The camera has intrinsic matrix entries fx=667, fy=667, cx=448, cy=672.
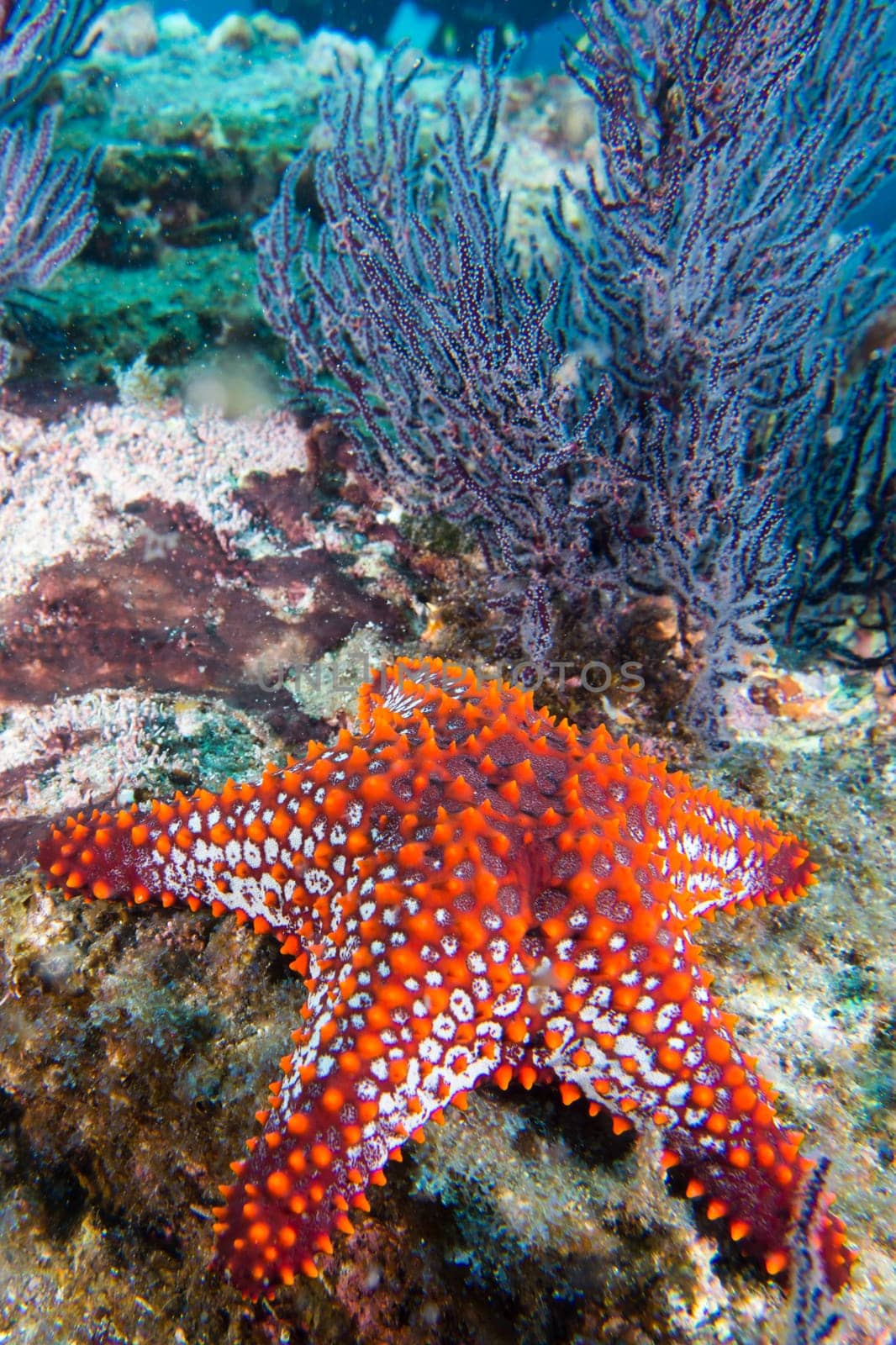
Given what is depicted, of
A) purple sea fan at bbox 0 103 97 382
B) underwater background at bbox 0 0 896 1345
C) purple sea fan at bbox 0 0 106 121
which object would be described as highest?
purple sea fan at bbox 0 0 106 121

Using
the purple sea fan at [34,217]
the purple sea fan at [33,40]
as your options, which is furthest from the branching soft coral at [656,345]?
the purple sea fan at [33,40]

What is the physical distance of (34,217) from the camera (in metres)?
5.00

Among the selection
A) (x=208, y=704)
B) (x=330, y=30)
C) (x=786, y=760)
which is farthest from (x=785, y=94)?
(x=330, y=30)

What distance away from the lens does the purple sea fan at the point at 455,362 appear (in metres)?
3.70

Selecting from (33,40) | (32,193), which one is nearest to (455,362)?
(32,193)

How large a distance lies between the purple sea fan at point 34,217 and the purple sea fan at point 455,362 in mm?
1437

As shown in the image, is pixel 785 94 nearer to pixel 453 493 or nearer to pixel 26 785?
pixel 453 493

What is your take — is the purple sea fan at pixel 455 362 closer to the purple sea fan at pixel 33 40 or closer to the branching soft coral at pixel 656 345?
the branching soft coral at pixel 656 345

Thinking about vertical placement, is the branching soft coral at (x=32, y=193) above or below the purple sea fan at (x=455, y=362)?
above

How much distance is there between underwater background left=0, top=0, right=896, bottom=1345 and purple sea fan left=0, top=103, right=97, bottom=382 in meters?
0.04

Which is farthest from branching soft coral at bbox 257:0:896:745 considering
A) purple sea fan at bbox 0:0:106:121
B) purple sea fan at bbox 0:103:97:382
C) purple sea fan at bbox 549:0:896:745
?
purple sea fan at bbox 0:0:106:121

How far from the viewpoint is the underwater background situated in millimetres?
2236

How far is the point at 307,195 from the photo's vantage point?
22.2 ft

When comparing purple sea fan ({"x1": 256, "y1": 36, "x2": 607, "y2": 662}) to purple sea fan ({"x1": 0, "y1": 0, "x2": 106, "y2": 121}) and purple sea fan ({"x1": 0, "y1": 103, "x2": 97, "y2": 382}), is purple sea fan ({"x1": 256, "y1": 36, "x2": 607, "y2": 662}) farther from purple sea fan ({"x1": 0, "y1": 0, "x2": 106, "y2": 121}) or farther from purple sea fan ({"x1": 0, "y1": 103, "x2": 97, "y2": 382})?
purple sea fan ({"x1": 0, "y1": 0, "x2": 106, "y2": 121})
